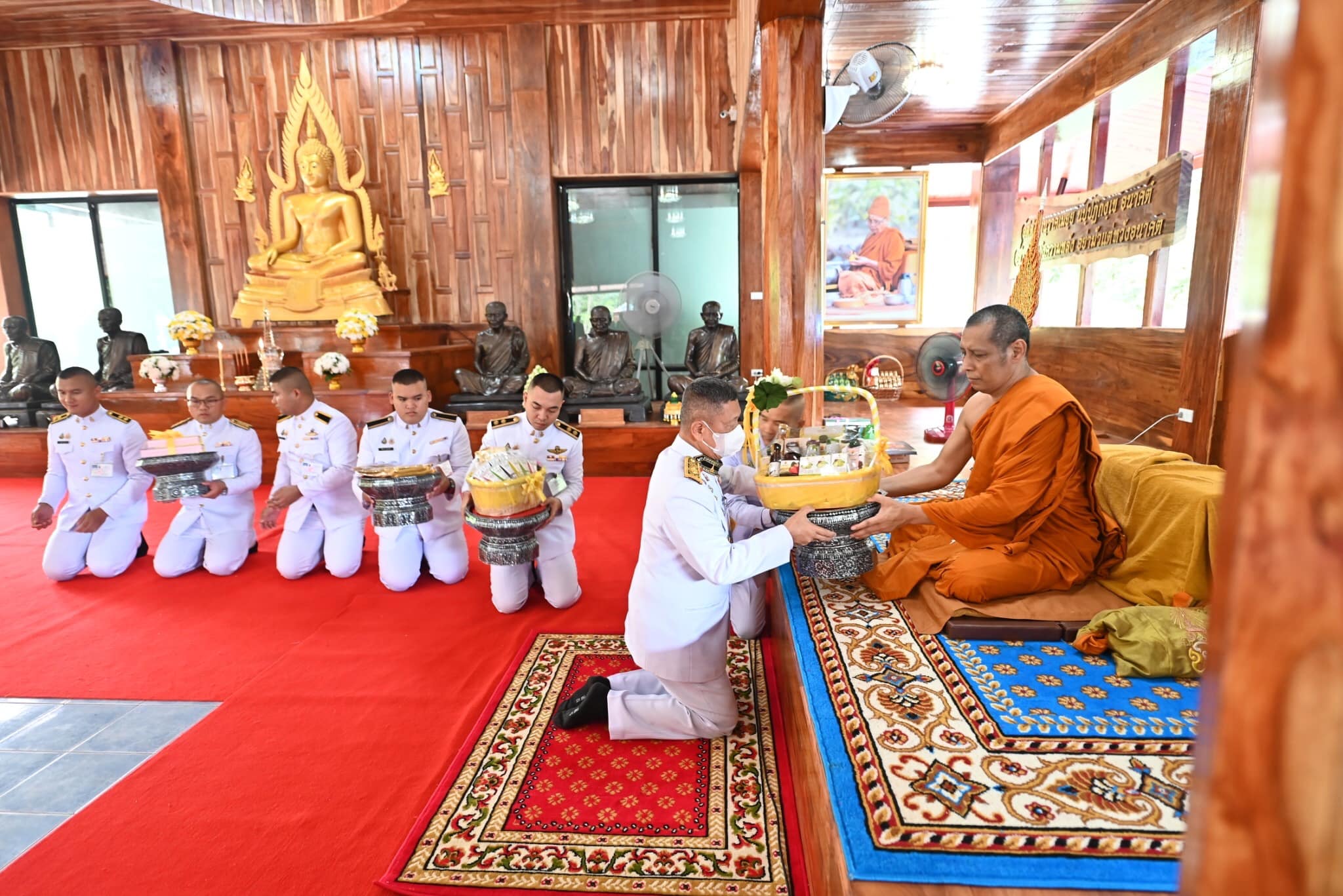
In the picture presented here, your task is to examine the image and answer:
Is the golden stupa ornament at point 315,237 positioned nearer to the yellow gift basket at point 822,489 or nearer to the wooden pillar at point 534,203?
the wooden pillar at point 534,203

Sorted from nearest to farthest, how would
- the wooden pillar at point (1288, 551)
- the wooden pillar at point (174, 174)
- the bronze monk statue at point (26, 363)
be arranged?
the wooden pillar at point (1288, 551), the bronze monk statue at point (26, 363), the wooden pillar at point (174, 174)

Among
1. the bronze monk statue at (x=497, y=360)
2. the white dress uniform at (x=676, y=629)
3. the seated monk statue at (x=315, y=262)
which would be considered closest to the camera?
the white dress uniform at (x=676, y=629)

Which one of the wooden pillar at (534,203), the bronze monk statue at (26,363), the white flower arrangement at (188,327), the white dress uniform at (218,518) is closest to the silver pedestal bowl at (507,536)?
the white dress uniform at (218,518)

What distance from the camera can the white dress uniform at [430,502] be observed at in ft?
14.0

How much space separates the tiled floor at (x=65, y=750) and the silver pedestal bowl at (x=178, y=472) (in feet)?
4.68

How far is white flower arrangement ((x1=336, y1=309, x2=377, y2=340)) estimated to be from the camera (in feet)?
24.7

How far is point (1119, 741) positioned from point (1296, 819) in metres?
1.61

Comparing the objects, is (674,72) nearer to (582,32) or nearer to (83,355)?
(582,32)

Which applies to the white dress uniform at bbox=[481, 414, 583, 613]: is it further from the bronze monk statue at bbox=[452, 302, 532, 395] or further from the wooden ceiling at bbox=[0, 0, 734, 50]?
the wooden ceiling at bbox=[0, 0, 734, 50]

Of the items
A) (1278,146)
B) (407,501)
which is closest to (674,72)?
(407,501)

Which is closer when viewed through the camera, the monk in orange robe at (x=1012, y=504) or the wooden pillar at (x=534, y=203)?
the monk in orange robe at (x=1012, y=504)

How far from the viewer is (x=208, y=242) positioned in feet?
31.2

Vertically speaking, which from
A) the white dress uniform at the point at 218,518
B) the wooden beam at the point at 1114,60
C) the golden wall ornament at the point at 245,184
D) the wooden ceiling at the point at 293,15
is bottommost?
the white dress uniform at the point at 218,518

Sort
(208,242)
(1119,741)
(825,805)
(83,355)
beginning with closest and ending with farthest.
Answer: (825,805)
(1119,741)
(208,242)
(83,355)
